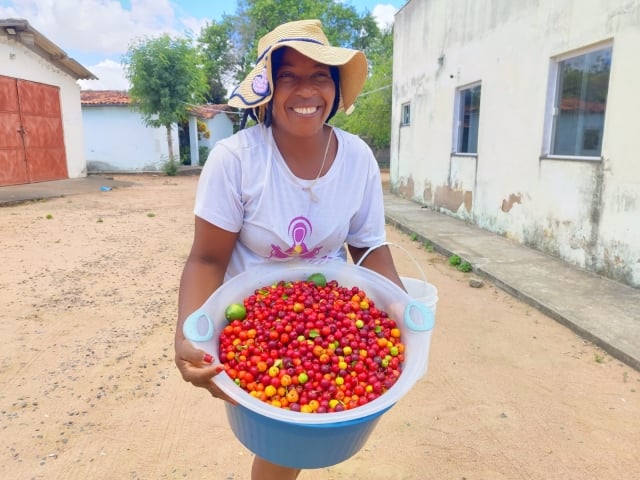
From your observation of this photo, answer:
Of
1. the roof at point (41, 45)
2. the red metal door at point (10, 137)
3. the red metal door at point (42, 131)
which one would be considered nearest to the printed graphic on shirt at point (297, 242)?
the red metal door at point (10, 137)

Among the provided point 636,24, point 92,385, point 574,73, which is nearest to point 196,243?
point 92,385

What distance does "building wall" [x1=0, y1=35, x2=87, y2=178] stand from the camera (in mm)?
12118

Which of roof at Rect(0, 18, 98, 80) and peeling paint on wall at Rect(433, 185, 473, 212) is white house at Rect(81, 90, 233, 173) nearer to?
roof at Rect(0, 18, 98, 80)

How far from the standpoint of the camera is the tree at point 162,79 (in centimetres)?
1825

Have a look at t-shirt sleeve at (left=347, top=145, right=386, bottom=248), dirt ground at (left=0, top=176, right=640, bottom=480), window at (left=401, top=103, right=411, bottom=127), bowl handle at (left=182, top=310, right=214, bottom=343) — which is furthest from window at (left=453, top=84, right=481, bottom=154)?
bowl handle at (left=182, top=310, right=214, bottom=343)

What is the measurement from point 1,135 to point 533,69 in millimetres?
12076

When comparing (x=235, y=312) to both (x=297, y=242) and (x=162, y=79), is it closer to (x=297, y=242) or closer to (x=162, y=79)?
(x=297, y=242)

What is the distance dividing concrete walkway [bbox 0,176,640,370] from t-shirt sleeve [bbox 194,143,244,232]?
2.96m

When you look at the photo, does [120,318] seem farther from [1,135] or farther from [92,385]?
[1,135]

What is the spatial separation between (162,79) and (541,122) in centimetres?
1587

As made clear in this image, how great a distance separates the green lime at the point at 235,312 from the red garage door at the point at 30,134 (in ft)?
42.8

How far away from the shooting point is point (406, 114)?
11.6 m

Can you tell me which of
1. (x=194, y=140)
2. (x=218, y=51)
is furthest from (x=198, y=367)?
(x=218, y=51)

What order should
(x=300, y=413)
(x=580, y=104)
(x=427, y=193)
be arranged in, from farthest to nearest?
1. (x=427, y=193)
2. (x=580, y=104)
3. (x=300, y=413)
